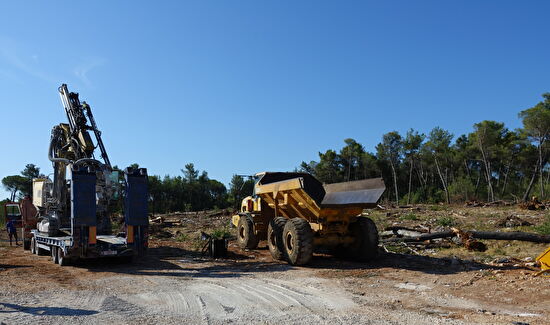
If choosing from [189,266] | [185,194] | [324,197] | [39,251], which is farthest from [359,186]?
[185,194]

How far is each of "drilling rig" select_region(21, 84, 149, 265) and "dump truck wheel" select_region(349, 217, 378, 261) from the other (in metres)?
5.94

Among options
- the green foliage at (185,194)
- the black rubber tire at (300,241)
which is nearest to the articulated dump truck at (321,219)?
the black rubber tire at (300,241)

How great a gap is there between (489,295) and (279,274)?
454 cm

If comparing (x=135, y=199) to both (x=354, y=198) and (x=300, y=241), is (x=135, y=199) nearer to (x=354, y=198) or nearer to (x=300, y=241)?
(x=300, y=241)

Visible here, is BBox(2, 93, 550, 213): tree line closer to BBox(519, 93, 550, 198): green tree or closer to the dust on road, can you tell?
BBox(519, 93, 550, 198): green tree

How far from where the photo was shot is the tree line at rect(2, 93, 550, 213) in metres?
39.7

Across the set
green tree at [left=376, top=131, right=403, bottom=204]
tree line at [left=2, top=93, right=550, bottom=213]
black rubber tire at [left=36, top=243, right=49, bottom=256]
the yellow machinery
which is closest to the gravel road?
the yellow machinery

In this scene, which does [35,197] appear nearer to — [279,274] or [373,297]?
[279,274]

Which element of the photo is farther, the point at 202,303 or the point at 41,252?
the point at 41,252

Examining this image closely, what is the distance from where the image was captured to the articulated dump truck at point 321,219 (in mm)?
11352

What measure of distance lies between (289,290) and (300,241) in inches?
112

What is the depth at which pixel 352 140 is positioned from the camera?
56219 millimetres

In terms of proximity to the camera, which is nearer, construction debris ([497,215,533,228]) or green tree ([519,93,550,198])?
construction debris ([497,215,533,228])

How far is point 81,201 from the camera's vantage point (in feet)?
38.3
